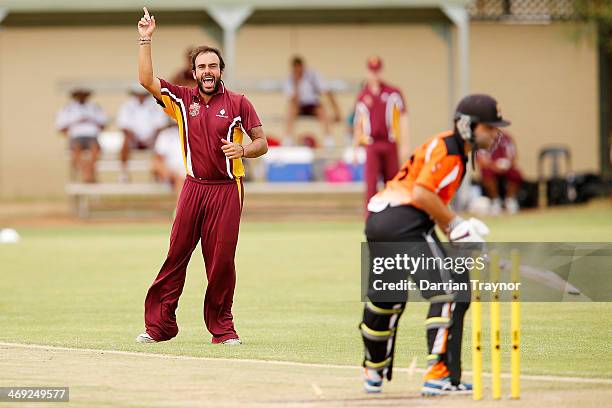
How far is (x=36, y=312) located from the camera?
40.5 ft

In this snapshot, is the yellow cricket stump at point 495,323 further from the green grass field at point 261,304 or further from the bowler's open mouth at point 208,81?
the bowler's open mouth at point 208,81

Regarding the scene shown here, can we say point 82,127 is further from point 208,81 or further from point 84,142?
point 208,81

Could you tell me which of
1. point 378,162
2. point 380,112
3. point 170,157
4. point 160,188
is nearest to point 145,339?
point 380,112

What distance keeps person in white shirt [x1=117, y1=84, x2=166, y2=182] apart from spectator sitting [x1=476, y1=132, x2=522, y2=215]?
20.5ft

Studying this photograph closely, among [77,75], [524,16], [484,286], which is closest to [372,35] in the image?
[524,16]

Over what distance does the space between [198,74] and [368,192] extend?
10.2m

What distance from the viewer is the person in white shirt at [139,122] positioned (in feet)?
82.6

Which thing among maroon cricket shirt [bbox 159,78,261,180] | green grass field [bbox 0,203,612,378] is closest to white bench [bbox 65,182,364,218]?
green grass field [bbox 0,203,612,378]

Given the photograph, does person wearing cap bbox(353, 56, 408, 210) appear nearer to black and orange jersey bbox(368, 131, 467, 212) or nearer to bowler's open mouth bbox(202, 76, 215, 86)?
bowler's open mouth bbox(202, 76, 215, 86)

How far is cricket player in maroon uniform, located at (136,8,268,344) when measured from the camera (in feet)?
33.1

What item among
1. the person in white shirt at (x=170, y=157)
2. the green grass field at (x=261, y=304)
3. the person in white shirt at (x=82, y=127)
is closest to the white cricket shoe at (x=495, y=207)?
the green grass field at (x=261, y=304)

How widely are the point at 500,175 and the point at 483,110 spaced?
1895 centimetres

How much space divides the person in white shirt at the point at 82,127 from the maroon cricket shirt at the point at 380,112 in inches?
271

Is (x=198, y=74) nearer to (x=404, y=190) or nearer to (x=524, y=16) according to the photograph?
A: (x=404, y=190)
